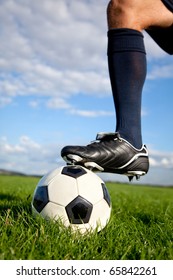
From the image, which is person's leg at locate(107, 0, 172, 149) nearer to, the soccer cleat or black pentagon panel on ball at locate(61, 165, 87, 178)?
the soccer cleat

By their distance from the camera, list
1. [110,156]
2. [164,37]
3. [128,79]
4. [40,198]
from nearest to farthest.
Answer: [40,198]
[110,156]
[128,79]
[164,37]

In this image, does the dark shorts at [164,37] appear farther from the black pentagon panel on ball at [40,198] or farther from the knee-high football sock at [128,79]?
the black pentagon panel on ball at [40,198]

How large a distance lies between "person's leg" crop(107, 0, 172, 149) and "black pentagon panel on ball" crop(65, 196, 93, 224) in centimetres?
97

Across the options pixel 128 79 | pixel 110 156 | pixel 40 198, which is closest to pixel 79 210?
Answer: pixel 40 198

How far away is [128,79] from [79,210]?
1431mm

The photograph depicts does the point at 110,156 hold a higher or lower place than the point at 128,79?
lower

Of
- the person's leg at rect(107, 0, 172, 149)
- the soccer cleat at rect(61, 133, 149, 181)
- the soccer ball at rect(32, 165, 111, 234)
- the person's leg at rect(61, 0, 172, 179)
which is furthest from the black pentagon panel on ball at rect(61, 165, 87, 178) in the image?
the person's leg at rect(107, 0, 172, 149)

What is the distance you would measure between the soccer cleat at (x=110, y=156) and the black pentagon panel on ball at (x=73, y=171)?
0.16 metres

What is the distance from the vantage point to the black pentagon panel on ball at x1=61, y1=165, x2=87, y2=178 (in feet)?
9.95

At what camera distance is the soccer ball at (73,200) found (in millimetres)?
2879

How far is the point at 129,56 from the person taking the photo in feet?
12.1

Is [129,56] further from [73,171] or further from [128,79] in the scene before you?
[73,171]
